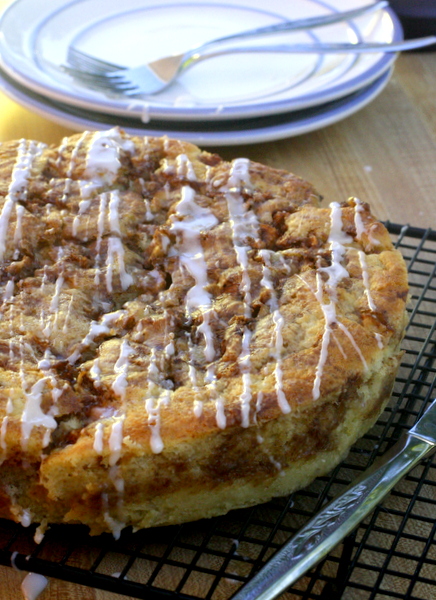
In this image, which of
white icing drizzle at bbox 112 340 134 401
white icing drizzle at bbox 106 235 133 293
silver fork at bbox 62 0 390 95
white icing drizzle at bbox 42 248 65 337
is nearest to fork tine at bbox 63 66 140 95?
silver fork at bbox 62 0 390 95

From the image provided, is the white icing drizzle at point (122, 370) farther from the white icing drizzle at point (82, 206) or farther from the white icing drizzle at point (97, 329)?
the white icing drizzle at point (82, 206)

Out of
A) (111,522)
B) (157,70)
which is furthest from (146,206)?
(157,70)

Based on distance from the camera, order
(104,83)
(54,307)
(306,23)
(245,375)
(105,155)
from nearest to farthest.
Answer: (245,375), (54,307), (105,155), (104,83), (306,23)

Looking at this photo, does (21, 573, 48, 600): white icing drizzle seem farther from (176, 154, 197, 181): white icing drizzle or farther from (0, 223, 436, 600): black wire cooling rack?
(176, 154, 197, 181): white icing drizzle

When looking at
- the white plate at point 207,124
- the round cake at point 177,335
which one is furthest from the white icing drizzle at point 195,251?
the white plate at point 207,124

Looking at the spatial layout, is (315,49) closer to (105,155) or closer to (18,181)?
(105,155)

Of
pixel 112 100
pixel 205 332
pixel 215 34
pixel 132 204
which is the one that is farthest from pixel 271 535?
pixel 215 34

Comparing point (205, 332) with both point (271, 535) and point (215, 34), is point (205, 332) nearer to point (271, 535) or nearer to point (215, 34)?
point (271, 535)
